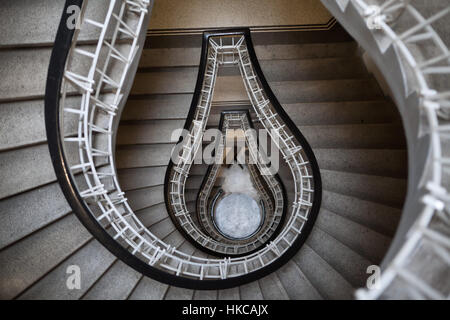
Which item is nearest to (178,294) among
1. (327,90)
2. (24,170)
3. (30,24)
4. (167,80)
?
(24,170)

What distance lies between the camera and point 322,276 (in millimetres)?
3520

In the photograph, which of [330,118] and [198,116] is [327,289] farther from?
[198,116]

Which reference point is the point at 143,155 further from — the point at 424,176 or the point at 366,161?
the point at 424,176

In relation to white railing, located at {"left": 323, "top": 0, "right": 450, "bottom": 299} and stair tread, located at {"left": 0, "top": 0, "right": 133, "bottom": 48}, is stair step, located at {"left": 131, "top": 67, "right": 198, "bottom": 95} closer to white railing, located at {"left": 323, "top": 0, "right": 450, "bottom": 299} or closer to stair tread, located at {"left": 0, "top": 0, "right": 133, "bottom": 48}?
stair tread, located at {"left": 0, "top": 0, "right": 133, "bottom": 48}

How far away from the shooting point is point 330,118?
16.2ft

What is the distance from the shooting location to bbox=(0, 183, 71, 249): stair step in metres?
2.53

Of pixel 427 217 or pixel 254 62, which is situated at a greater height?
pixel 254 62

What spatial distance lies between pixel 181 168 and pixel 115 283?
2.63 m

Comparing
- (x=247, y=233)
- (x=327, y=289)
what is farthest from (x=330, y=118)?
(x=247, y=233)

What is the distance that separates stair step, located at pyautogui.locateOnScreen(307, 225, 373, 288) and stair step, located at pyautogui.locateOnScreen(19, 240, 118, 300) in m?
2.72

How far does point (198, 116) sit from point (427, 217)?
4.17 m

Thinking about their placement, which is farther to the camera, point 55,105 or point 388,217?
point 388,217
